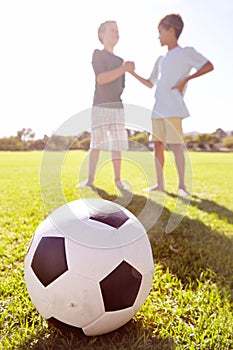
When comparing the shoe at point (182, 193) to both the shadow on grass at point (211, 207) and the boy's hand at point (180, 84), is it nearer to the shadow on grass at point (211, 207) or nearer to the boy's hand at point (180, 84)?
the shadow on grass at point (211, 207)

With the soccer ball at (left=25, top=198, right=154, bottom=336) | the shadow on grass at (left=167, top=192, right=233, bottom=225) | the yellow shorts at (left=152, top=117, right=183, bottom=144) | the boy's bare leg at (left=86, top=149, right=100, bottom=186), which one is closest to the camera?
the soccer ball at (left=25, top=198, right=154, bottom=336)

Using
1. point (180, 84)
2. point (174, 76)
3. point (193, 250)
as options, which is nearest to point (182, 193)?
point (180, 84)

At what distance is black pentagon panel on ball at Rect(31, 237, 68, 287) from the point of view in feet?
4.78

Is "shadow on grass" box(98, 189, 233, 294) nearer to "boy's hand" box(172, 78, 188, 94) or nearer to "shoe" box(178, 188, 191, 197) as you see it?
"shoe" box(178, 188, 191, 197)

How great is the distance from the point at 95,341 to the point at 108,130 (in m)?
3.58

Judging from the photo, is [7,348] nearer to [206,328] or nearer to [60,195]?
[206,328]

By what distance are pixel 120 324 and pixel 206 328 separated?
1.50 ft

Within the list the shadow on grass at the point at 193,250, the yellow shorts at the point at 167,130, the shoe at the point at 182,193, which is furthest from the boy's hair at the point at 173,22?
the shadow on grass at the point at 193,250

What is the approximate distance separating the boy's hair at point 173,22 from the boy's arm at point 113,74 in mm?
763

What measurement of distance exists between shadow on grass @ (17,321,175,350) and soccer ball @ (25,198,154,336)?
55mm

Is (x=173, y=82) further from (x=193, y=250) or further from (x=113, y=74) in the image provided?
(x=193, y=250)

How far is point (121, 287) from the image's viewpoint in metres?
1.47

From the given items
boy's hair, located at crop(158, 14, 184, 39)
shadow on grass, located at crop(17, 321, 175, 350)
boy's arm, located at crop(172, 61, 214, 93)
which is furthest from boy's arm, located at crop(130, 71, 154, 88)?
shadow on grass, located at crop(17, 321, 175, 350)

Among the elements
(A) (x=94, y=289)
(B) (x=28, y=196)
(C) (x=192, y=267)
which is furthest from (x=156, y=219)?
(B) (x=28, y=196)
